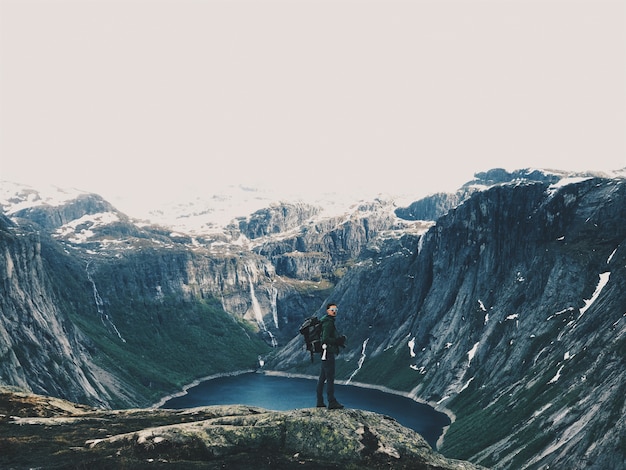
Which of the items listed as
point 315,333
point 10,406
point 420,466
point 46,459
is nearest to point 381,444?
point 420,466

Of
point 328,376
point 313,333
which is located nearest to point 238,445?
point 328,376

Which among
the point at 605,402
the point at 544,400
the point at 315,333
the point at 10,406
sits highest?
the point at 315,333

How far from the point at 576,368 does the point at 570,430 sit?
39041mm

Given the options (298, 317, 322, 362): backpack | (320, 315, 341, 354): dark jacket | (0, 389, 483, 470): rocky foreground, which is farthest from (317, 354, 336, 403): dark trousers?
(0, 389, 483, 470): rocky foreground

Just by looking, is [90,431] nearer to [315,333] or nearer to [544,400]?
[315,333]

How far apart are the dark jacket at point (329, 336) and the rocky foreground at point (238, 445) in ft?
13.6

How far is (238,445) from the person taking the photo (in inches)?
1510

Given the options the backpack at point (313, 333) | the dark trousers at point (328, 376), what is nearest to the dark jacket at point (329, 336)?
the dark trousers at point (328, 376)

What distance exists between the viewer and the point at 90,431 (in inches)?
1684

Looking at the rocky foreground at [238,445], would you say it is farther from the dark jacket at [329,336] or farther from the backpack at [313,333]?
the backpack at [313,333]

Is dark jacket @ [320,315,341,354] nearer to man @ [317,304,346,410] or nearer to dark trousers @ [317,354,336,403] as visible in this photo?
man @ [317,304,346,410]

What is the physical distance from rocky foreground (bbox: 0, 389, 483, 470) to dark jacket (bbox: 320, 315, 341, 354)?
4153mm

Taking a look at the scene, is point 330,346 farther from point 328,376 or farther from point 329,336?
point 328,376

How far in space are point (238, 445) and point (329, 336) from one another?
9022 millimetres
